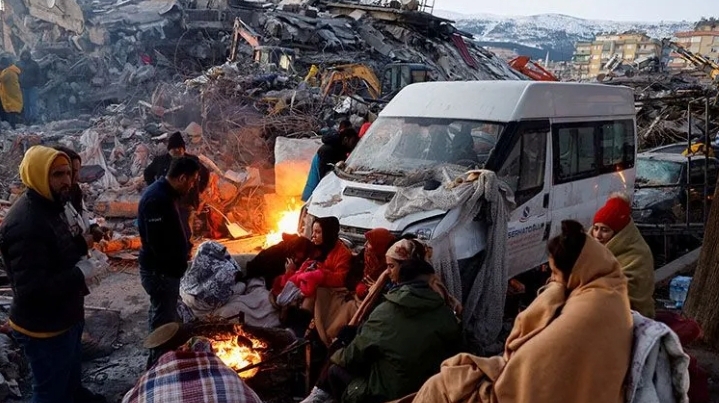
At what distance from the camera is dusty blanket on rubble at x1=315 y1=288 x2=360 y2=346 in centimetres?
477

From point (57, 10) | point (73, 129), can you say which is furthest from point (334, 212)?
point (57, 10)

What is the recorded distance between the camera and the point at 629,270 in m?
4.23

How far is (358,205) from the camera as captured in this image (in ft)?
18.5

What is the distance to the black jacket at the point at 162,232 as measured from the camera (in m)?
4.46

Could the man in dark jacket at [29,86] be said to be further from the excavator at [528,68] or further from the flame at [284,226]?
the excavator at [528,68]

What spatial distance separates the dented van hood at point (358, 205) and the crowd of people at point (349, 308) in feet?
0.97

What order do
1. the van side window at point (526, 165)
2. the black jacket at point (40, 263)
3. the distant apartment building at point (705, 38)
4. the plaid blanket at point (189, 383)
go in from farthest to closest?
the distant apartment building at point (705, 38) → the van side window at point (526, 165) → the black jacket at point (40, 263) → the plaid blanket at point (189, 383)

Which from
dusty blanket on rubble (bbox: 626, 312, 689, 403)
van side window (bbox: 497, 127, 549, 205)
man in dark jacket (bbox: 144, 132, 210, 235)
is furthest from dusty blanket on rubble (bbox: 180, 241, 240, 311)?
dusty blanket on rubble (bbox: 626, 312, 689, 403)

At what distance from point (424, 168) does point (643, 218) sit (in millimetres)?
5671

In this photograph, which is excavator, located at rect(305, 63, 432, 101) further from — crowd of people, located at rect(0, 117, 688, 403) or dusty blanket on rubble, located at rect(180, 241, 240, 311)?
crowd of people, located at rect(0, 117, 688, 403)

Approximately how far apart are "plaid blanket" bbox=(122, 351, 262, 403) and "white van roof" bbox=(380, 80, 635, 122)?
14.6 feet

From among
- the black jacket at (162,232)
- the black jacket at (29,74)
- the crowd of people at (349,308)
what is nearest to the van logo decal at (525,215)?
the crowd of people at (349,308)

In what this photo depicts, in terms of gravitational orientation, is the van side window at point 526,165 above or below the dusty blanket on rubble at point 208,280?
above

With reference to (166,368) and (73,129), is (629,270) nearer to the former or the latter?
(166,368)
